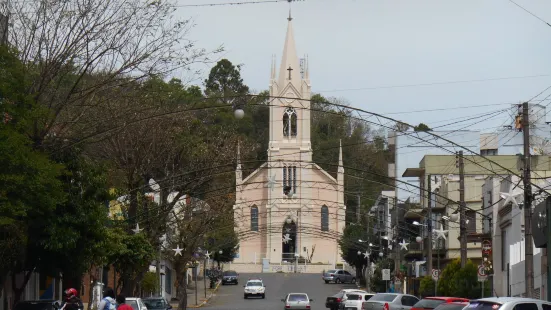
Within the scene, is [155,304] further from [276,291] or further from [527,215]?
[276,291]

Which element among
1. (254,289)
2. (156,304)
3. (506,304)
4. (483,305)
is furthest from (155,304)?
(254,289)

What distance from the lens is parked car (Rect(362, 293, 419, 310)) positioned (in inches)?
1416

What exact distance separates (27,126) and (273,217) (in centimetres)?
9136

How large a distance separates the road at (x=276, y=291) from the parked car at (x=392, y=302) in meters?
20.8

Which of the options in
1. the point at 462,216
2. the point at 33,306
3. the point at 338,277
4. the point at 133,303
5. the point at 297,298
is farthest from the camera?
the point at 338,277

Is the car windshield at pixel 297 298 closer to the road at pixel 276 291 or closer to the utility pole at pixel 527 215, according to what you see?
the road at pixel 276 291

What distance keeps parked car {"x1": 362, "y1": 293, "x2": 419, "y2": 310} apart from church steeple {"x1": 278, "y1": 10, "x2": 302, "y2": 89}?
78.5 meters

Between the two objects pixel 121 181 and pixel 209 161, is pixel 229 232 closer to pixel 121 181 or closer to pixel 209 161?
pixel 209 161

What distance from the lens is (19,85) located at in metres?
23.9

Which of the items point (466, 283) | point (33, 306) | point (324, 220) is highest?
point (324, 220)

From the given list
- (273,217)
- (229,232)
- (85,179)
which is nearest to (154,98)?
(85,179)

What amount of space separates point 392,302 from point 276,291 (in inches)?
1788

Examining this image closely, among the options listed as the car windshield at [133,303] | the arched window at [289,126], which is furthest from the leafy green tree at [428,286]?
the arched window at [289,126]

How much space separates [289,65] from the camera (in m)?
117
